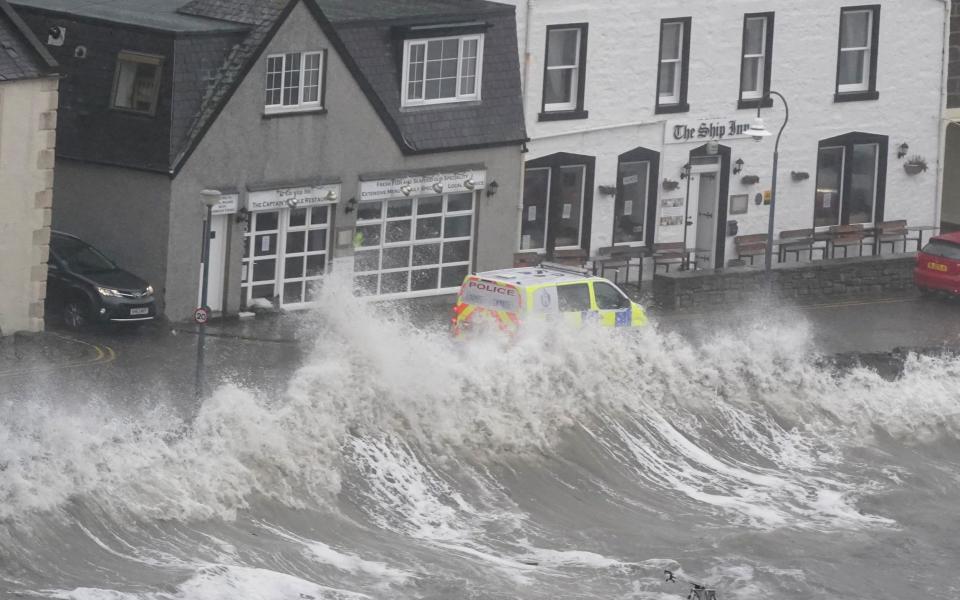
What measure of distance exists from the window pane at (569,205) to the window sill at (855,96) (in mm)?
6856

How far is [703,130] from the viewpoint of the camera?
49156 millimetres

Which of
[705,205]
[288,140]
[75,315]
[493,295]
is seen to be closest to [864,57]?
[705,205]

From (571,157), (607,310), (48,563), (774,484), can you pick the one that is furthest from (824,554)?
(571,157)

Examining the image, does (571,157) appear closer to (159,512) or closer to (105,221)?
(105,221)

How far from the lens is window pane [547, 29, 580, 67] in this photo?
154ft

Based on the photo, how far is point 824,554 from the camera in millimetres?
35000

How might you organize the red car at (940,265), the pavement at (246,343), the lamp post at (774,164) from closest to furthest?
the pavement at (246,343), the lamp post at (774,164), the red car at (940,265)

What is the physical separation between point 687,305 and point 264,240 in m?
9.06

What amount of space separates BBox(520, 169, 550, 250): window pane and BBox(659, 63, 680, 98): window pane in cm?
325

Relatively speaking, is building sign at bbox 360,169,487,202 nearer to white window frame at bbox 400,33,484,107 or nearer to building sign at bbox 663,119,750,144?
white window frame at bbox 400,33,484,107

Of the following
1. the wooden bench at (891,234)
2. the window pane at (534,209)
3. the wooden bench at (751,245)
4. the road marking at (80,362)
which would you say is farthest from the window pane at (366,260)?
the wooden bench at (891,234)

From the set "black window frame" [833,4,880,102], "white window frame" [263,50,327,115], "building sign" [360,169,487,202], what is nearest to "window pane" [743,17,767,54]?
"black window frame" [833,4,880,102]

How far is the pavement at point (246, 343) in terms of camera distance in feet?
122

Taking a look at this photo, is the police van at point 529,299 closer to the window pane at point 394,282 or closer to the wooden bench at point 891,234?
the window pane at point 394,282
